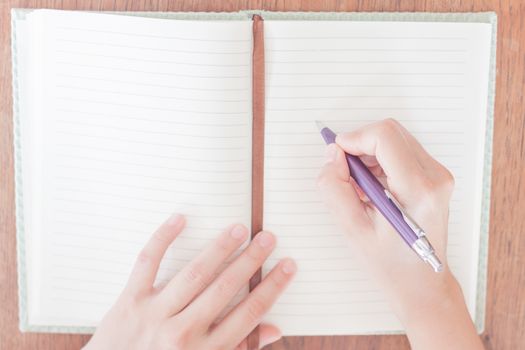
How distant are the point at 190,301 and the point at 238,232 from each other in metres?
0.10

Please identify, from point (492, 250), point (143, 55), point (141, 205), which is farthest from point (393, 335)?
point (143, 55)

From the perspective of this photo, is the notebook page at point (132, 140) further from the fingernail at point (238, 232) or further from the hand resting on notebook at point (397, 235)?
the hand resting on notebook at point (397, 235)

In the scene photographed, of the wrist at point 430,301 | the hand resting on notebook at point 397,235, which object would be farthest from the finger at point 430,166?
the wrist at point 430,301

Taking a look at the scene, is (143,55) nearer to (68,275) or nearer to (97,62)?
(97,62)

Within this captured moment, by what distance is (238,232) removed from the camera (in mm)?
750

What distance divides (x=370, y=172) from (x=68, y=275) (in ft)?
1.36

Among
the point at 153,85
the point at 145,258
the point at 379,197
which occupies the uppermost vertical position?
the point at 153,85

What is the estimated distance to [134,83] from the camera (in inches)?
29.4

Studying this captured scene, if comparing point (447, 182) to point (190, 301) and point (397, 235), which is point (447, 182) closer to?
point (397, 235)

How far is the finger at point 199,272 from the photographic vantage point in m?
0.74

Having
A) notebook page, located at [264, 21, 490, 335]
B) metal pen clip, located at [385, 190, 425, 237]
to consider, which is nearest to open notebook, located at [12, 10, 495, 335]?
notebook page, located at [264, 21, 490, 335]

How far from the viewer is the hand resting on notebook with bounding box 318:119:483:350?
0.67 m

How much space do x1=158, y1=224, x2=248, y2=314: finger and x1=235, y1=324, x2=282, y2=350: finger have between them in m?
0.09

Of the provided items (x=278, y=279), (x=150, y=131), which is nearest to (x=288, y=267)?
(x=278, y=279)
